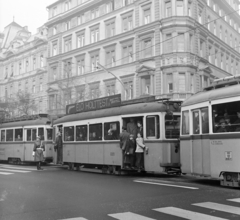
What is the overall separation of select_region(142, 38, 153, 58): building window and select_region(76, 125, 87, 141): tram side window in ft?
68.5

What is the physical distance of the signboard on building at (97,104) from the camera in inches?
597

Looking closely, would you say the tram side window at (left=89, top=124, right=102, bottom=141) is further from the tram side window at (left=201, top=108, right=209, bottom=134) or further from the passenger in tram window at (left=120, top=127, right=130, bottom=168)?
the tram side window at (left=201, top=108, right=209, bottom=134)

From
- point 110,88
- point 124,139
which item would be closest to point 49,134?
point 124,139

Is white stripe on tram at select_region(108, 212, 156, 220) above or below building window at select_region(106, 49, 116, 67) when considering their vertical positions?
below

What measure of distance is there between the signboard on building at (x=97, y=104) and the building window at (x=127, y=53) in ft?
67.5

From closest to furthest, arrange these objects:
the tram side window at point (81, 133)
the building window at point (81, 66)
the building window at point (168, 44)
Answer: the tram side window at point (81, 133) → the building window at point (168, 44) → the building window at point (81, 66)

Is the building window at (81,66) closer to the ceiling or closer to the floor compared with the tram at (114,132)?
closer to the ceiling

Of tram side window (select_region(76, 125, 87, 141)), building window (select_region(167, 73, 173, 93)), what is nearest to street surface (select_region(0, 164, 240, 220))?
tram side window (select_region(76, 125, 87, 141))

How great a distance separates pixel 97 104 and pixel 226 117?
24.3ft

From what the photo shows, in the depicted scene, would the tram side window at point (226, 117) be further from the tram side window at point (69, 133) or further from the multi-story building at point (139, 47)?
the multi-story building at point (139, 47)

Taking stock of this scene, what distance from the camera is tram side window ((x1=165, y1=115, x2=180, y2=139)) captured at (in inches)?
513

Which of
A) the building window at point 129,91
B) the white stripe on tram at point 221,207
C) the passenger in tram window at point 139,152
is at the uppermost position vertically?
the building window at point 129,91

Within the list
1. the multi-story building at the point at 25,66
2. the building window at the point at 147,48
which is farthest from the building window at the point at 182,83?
the multi-story building at the point at 25,66

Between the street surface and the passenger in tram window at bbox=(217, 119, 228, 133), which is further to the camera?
the passenger in tram window at bbox=(217, 119, 228, 133)
